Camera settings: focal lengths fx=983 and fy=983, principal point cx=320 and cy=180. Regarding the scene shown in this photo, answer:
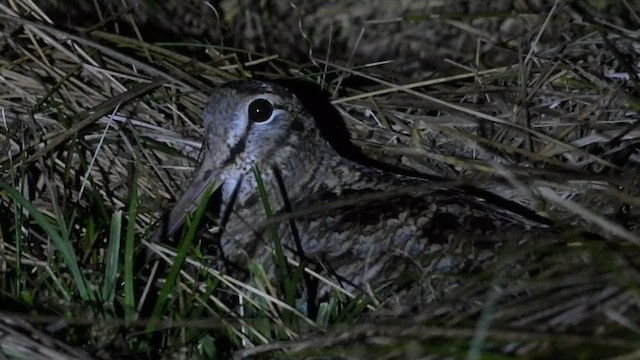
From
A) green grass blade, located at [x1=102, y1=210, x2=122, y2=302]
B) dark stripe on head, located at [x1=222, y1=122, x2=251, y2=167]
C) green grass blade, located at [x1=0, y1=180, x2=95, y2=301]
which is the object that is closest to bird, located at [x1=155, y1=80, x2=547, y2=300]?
dark stripe on head, located at [x1=222, y1=122, x2=251, y2=167]

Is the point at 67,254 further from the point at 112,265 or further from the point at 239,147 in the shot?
the point at 239,147

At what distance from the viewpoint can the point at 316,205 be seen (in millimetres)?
2797

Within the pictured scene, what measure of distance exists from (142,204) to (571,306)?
1565 mm

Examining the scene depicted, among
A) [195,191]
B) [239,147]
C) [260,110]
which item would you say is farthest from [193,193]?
[260,110]

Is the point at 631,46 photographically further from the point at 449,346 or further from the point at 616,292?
the point at 449,346

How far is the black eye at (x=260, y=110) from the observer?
2.93 m

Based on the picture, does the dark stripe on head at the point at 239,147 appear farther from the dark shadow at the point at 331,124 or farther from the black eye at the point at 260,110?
the dark shadow at the point at 331,124

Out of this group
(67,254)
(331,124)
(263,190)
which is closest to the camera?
(67,254)

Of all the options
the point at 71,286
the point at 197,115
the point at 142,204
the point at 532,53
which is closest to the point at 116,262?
the point at 71,286

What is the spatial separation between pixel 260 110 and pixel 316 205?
358mm

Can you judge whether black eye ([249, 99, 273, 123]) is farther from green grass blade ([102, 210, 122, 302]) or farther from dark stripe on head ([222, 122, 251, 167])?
green grass blade ([102, 210, 122, 302])

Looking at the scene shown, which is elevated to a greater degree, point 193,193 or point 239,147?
point 239,147

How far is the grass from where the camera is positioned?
2.14 m

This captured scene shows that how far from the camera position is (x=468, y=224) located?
8.71 feet
